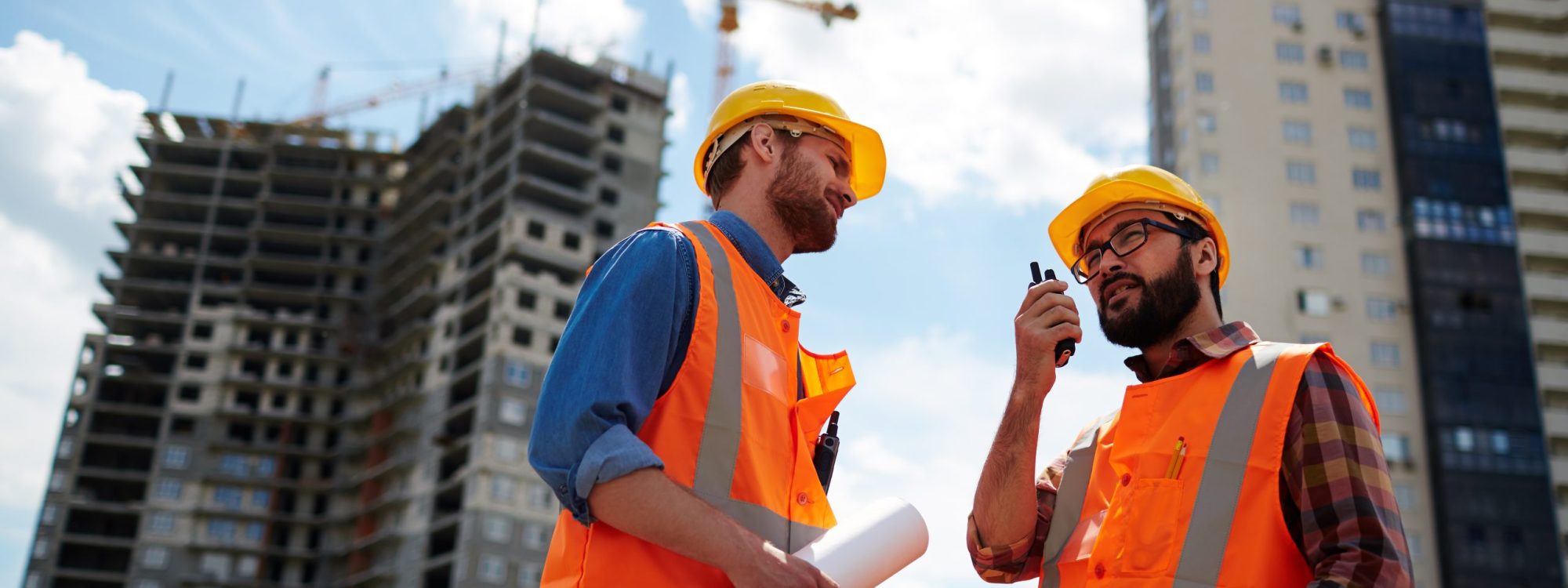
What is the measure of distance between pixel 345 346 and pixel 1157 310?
94572 millimetres

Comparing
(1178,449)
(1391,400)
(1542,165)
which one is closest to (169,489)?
(1391,400)

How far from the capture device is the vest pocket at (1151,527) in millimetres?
4109

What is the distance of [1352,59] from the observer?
75500 mm

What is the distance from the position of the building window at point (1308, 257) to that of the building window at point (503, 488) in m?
43.7

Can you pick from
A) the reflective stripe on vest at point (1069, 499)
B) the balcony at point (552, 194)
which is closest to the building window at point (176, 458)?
the balcony at point (552, 194)

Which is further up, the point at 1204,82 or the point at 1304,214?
the point at 1204,82

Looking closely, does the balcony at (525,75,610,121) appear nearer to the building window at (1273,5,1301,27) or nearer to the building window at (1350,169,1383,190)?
the building window at (1273,5,1301,27)

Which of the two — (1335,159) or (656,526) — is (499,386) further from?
(656,526)

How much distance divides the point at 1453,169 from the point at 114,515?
87.7 metres

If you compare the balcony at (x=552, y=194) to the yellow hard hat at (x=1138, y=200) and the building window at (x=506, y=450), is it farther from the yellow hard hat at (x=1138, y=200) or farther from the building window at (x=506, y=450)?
the yellow hard hat at (x=1138, y=200)

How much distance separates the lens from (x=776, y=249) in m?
4.61

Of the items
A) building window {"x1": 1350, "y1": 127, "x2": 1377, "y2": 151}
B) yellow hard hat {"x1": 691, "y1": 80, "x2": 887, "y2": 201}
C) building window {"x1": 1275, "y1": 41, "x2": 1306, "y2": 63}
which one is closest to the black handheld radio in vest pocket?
yellow hard hat {"x1": 691, "y1": 80, "x2": 887, "y2": 201}

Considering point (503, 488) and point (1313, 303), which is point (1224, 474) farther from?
point (503, 488)

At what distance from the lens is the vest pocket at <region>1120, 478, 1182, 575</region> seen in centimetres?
411
